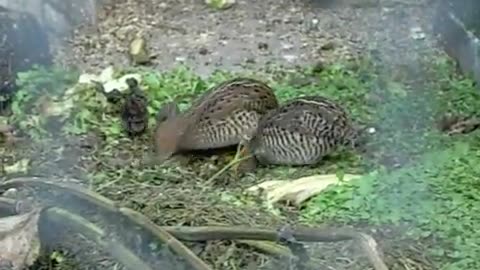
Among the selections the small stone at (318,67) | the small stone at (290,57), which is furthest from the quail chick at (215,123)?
the small stone at (290,57)

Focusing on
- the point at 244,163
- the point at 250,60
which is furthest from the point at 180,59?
the point at 244,163

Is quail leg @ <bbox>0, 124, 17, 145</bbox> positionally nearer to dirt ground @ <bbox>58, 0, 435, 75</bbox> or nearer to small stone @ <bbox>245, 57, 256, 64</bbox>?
dirt ground @ <bbox>58, 0, 435, 75</bbox>

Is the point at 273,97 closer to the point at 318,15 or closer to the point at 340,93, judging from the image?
the point at 340,93

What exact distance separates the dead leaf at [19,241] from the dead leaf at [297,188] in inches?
24.5

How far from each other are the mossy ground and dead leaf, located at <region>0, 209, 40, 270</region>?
236 millimetres

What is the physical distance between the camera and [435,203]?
215cm

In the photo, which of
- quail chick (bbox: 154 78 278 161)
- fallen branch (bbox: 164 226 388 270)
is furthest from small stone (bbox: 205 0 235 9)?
fallen branch (bbox: 164 226 388 270)

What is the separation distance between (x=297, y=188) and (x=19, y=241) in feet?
2.36

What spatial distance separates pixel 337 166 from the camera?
8.11 ft

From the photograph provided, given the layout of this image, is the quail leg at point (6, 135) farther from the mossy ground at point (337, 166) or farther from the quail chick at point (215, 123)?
the quail chick at point (215, 123)

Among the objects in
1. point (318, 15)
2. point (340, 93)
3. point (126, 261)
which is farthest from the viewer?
point (318, 15)

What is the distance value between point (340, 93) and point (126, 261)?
1.27 metres

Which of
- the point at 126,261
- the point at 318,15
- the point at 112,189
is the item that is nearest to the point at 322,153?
the point at 112,189

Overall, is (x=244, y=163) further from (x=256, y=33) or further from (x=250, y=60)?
(x=256, y=33)
